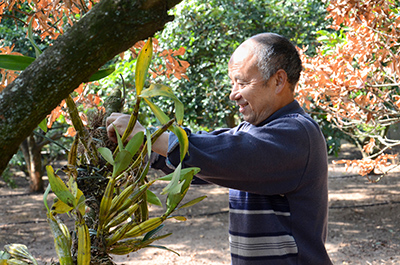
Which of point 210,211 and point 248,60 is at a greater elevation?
point 248,60

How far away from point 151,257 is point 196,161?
3897mm

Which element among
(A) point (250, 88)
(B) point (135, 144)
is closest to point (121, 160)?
(B) point (135, 144)

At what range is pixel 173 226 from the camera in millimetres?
5902

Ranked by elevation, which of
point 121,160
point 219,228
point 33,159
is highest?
point 121,160

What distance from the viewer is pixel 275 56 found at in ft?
4.62

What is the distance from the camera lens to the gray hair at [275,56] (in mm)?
1399

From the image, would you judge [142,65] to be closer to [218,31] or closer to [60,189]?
[60,189]

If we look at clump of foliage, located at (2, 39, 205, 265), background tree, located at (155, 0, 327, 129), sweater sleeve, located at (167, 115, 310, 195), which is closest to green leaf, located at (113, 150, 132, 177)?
clump of foliage, located at (2, 39, 205, 265)

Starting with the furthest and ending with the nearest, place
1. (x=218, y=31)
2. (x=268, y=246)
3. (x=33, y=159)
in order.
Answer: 1. (x=33, y=159)
2. (x=218, y=31)
3. (x=268, y=246)

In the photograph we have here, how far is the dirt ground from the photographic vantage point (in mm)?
4734

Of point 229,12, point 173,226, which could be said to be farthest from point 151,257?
point 229,12

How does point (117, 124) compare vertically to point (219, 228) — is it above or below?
above

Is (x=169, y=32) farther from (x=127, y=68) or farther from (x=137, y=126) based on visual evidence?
(x=137, y=126)

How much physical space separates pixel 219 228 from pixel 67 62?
5111 mm
